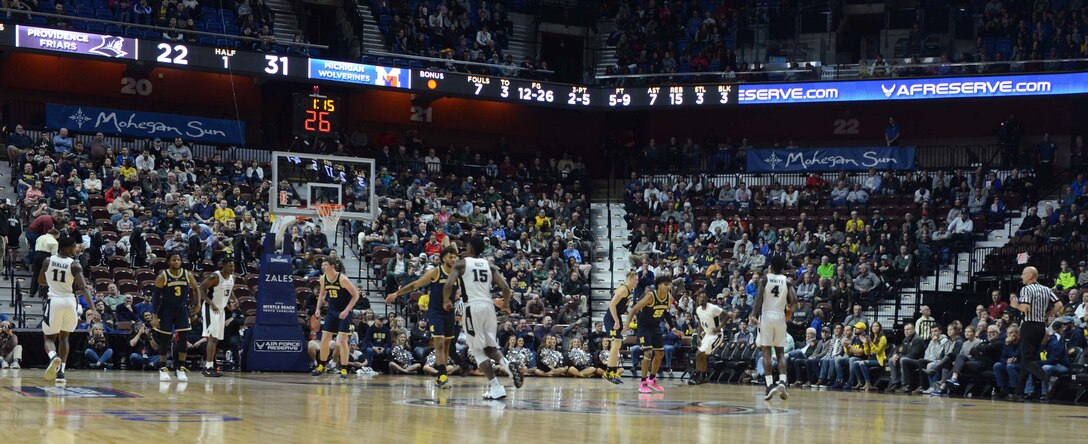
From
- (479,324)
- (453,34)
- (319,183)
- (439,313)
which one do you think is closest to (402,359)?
(319,183)

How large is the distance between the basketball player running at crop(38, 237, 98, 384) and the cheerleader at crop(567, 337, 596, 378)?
11542 mm

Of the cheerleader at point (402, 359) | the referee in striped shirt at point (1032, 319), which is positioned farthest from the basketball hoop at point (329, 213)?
the referee in striped shirt at point (1032, 319)

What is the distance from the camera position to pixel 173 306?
1833 cm

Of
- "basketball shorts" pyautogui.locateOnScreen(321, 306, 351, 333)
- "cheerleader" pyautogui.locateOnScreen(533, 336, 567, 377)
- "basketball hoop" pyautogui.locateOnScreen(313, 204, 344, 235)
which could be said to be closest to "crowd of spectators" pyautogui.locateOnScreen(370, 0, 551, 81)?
"basketball hoop" pyautogui.locateOnScreen(313, 204, 344, 235)

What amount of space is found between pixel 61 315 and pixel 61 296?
25 centimetres

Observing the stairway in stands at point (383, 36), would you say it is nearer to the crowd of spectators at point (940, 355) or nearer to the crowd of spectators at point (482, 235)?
the crowd of spectators at point (482, 235)

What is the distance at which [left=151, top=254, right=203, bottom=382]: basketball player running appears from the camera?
18.2 meters

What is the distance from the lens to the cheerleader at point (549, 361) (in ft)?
85.9

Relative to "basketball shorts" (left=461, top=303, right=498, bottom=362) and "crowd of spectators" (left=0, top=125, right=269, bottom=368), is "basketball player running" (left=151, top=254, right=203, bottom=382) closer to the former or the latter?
"crowd of spectators" (left=0, top=125, right=269, bottom=368)

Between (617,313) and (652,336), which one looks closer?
(652,336)

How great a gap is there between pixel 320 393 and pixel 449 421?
193 inches

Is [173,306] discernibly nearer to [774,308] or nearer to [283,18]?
[774,308]

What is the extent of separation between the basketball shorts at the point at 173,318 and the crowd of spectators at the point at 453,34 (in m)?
19.6

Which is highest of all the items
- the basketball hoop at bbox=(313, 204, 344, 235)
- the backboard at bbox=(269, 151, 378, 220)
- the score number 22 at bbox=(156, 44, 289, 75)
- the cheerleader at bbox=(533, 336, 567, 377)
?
the score number 22 at bbox=(156, 44, 289, 75)
